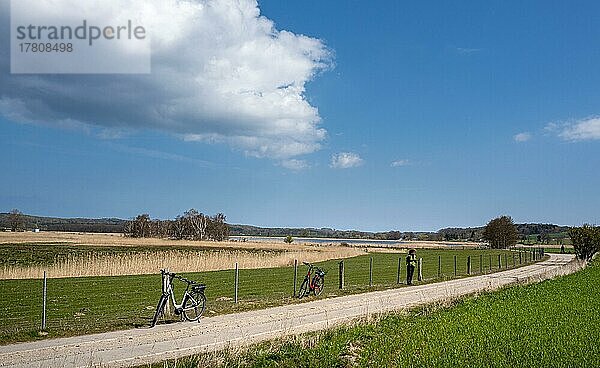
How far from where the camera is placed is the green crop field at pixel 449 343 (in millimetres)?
10797

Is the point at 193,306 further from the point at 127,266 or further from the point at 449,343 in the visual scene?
the point at 127,266

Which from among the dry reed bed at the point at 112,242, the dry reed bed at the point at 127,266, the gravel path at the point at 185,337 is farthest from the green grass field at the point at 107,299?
the dry reed bed at the point at 112,242

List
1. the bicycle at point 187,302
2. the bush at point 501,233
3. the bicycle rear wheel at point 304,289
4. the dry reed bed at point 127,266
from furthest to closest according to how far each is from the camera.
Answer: the bush at point 501,233
the dry reed bed at point 127,266
the bicycle rear wheel at point 304,289
the bicycle at point 187,302

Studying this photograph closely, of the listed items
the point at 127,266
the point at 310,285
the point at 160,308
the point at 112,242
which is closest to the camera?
the point at 160,308

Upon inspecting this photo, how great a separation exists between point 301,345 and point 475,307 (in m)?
8.16

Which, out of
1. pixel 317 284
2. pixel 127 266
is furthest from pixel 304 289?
pixel 127 266

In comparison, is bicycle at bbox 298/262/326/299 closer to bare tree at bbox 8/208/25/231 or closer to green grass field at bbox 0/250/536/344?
green grass field at bbox 0/250/536/344

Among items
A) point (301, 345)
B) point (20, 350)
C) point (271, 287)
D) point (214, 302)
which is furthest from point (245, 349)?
point (271, 287)

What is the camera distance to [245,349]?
469 inches

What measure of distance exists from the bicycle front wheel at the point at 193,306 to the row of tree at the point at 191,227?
11585 cm

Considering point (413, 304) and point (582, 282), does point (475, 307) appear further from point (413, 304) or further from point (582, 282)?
point (582, 282)

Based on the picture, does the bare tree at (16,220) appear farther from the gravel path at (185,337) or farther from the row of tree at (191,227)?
the gravel path at (185,337)

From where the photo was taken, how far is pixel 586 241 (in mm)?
58469

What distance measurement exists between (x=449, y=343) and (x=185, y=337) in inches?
235
